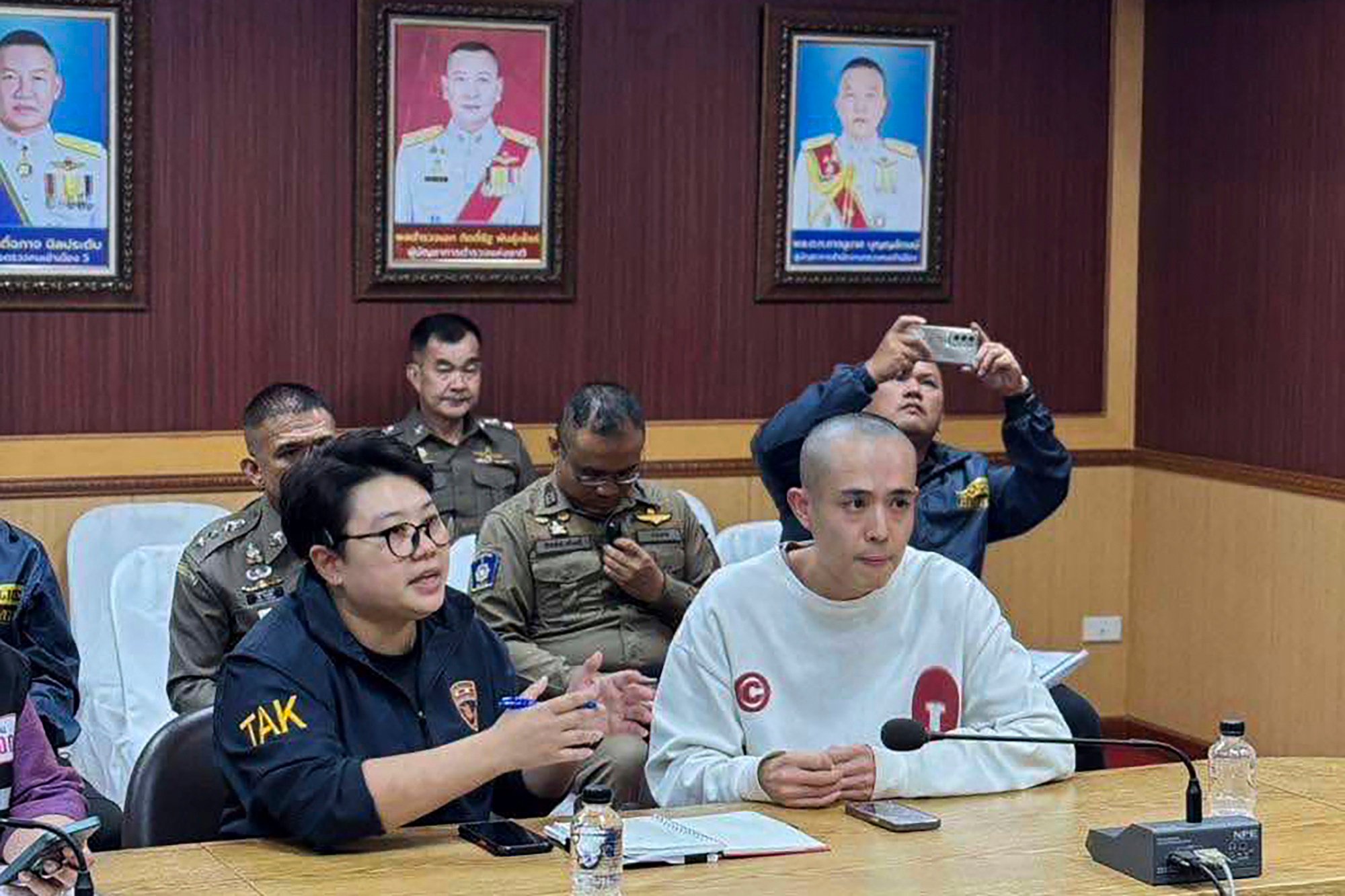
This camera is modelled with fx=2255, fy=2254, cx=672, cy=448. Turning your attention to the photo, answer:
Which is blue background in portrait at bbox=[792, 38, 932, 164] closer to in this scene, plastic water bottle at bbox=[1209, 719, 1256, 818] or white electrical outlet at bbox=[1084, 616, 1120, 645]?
white electrical outlet at bbox=[1084, 616, 1120, 645]

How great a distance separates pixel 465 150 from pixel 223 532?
79.4 inches

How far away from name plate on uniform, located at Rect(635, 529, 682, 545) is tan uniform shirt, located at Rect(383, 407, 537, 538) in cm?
90

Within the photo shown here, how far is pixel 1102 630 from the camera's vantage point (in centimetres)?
754

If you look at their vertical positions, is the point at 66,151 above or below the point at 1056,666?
above

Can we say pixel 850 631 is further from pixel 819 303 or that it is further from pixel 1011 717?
pixel 819 303

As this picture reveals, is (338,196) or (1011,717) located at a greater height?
(338,196)

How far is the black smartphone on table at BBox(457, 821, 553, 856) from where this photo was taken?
3.24 m

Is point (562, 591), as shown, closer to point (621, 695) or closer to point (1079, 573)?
point (621, 695)

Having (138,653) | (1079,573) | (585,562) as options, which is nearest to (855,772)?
(585,562)

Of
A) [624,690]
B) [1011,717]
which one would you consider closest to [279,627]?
[624,690]

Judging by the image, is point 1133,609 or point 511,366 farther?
point 1133,609

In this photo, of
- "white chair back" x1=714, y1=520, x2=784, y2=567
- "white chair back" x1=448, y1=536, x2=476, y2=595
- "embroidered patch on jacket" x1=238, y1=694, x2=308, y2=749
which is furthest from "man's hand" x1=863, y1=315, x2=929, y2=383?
"embroidered patch on jacket" x1=238, y1=694, x2=308, y2=749

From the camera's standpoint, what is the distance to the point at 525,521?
17.3 feet

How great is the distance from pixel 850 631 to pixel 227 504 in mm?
3011
